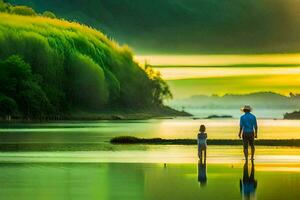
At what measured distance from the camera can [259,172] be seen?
98.0ft

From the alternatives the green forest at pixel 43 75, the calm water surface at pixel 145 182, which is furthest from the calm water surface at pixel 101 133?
the green forest at pixel 43 75

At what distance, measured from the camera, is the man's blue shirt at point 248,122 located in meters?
34.4

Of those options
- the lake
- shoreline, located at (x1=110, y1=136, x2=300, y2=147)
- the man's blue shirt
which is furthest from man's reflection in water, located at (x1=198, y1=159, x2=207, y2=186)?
shoreline, located at (x1=110, y1=136, x2=300, y2=147)

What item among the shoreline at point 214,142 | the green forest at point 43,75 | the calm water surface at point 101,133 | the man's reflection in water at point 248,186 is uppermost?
the green forest at point 43,75

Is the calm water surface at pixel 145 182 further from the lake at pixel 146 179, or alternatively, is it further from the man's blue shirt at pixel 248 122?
the man's blue shirt at pixel 248 122

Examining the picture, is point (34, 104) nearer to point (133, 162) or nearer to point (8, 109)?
point (8, 109)

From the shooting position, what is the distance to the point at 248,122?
113 ft

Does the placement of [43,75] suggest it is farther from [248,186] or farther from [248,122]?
[248,186]

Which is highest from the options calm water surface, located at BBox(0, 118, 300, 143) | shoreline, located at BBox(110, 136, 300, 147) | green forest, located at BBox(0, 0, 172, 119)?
green forest, located at BBox(0, 0, 172, 119)

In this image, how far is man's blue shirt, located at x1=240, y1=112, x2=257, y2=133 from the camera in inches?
1353

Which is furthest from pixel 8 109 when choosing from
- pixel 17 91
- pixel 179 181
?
pixel 179 181

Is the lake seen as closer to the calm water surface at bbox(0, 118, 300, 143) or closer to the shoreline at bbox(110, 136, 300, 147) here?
the shoreline at bbox(110, 136, 300, 147)

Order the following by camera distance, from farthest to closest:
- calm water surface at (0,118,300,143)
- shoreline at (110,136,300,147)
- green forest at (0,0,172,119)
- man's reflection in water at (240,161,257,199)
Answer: green forest at (0,0,172,119), calm water surface at (0,118,300,143), shoreline at (110,136,300,147), man's reflection in water at (240,161,257,199)

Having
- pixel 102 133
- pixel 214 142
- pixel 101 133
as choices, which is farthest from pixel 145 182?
pixel 101 133
